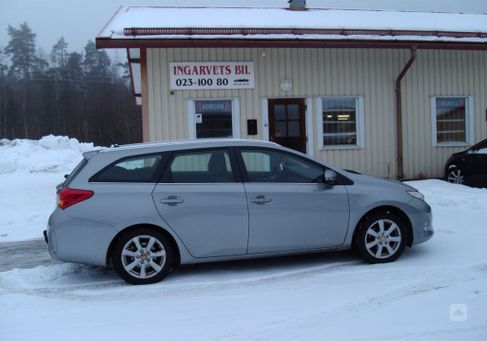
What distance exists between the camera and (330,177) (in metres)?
5.59

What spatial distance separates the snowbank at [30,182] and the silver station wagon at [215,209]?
3.68 m

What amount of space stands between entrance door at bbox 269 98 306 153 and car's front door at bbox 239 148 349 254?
6304 millimetres

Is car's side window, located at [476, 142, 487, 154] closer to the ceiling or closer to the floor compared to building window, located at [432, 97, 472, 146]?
closer to the floor

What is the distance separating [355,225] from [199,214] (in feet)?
5.88

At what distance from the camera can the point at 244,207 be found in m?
5.36

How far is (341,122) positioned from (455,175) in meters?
2.92

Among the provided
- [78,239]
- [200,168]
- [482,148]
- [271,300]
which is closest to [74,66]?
[482,148]

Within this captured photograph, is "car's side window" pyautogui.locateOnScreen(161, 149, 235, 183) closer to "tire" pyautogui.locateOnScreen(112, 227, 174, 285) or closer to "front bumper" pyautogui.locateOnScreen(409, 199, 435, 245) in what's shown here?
"tire" pyautogui.locateOnScreen(112, 227, 174, 285)

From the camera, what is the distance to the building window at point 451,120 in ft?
42.0

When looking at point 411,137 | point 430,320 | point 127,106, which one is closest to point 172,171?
point 430,320

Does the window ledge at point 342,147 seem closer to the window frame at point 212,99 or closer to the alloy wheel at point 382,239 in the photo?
the window frame at point 212,99

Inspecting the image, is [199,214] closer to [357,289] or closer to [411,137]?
[357,289]

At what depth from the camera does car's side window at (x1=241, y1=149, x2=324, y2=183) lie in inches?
221

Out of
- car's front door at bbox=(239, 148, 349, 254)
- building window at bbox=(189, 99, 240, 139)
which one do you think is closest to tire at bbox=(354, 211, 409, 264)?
car's front door at bbox=(239, 148, 349, 254)
